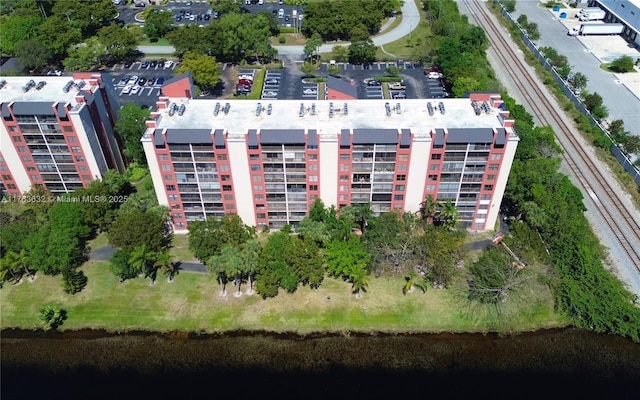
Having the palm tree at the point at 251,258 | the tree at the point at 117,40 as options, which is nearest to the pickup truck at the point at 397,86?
the palm tree at the point at 251,258

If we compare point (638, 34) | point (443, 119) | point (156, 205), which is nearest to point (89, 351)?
point (156, 205)

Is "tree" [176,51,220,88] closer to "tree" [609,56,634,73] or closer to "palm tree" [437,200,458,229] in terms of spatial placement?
"palm tree" [437,200,458,229]

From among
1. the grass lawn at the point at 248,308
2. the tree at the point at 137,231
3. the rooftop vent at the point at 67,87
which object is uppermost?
the rooftop vent at the point at 67,87

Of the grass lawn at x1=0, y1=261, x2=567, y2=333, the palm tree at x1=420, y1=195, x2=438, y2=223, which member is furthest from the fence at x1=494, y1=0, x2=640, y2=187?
the palm tree at x1=420, y1=195, x2=438, y2=223

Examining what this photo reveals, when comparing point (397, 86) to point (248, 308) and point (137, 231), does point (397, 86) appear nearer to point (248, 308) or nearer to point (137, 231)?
point (248, 308)

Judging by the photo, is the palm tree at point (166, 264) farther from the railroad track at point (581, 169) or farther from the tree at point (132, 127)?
the railroad track at point (581, 169)

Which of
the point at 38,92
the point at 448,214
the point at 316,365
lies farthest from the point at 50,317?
the point at 448,214

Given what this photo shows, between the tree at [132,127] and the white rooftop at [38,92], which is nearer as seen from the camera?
the white rooftop at [38,92]

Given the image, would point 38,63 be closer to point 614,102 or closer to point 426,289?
point 426,289
